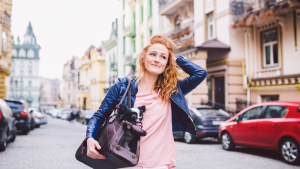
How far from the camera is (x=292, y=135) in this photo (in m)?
7.73

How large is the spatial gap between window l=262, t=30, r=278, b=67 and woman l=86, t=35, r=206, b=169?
46.1 feet

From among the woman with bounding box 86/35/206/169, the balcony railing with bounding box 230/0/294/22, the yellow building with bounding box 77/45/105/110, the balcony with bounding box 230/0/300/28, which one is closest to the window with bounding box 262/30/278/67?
the balcony with bounding box 230/0/300/28

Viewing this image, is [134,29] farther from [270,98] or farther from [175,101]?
[175,101]

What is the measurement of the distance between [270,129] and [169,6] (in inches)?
647

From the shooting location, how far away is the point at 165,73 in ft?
9.07

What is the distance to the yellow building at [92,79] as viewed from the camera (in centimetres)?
5301

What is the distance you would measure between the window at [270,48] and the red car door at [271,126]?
755 cm

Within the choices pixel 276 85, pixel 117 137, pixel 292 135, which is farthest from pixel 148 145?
pixel 276 85

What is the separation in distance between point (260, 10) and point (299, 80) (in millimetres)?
3454

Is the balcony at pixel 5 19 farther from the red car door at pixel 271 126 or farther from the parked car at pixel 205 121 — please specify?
the red car door at pixel 271 126

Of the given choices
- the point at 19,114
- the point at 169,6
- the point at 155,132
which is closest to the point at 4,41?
the point at 19,114

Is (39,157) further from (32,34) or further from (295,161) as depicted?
(32,34)

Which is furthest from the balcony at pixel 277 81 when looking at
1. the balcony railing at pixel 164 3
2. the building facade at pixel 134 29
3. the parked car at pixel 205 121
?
the building facade at pixel 134 29

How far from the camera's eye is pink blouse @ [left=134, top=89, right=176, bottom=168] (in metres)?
2.44
